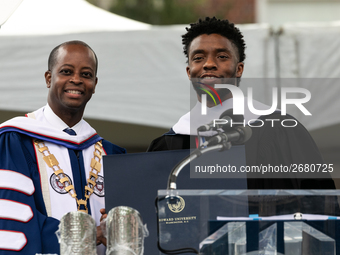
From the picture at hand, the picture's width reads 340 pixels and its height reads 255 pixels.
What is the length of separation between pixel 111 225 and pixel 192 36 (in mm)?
1642

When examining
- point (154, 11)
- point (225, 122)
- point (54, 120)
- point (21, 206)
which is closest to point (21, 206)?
point (21, 206)

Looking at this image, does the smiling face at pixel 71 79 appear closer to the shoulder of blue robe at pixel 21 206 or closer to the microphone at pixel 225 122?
the shoulder of blue robe at pixel 21 206

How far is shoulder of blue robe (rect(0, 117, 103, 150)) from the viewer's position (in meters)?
2.68

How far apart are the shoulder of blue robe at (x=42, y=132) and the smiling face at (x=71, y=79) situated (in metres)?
0.16

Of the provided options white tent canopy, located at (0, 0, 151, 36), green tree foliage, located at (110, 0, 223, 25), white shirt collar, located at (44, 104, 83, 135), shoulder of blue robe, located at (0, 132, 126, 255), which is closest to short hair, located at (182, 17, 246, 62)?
white shirt collar, located at (44, 104, 83, 135)

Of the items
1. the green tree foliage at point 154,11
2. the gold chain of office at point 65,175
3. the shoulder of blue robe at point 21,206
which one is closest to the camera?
the shoulder of blue robe at point 21,206

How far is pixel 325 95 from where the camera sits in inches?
168

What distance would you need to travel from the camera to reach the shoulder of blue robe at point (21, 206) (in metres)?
2.29

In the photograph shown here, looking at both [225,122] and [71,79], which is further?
[71,79]

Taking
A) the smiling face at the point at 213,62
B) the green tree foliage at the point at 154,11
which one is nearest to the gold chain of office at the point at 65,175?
the smiling face at the point at 213,62

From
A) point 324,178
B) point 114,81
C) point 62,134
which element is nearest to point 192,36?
point 62,134

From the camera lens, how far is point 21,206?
7.69ft

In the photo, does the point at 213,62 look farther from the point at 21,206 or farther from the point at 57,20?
the point at 57,20

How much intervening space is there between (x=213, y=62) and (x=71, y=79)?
0.82m
